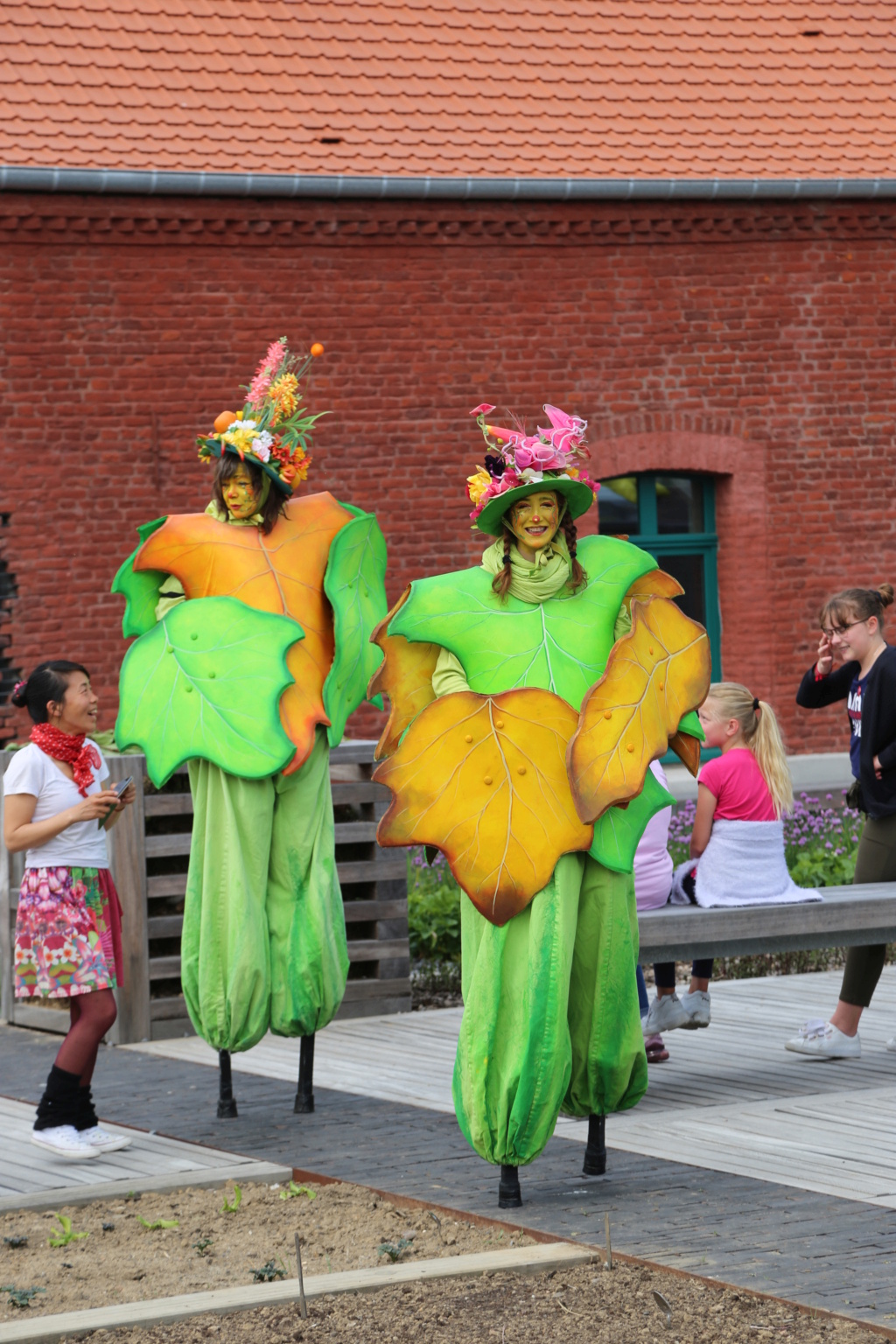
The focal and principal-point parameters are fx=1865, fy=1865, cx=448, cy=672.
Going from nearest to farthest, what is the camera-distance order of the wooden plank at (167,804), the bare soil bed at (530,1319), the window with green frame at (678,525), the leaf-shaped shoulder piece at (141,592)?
the bare soil bed at (530,1319), the leaf-shaped shoulder piece at (141,592), the wooden plank at (167,804), the window with green frame at (678,525)

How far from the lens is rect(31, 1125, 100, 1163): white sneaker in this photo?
580 centimetres

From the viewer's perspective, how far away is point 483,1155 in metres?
5.00

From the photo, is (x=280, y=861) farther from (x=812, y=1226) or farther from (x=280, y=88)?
(x=280, y=88)

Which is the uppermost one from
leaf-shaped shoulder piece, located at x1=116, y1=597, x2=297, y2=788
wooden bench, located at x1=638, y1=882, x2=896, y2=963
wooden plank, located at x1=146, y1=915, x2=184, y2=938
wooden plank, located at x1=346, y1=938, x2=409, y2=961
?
leaf-shaped shoulder piece, located at x1=116, y1=597, x2=297, y2=788

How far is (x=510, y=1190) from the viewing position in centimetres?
505

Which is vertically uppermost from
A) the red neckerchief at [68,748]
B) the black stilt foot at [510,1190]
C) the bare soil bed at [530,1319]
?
the red neckerchief at [68,748]

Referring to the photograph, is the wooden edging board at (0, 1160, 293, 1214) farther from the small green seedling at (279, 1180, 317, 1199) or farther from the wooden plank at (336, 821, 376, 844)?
the wooden plank at (336, 821, 376, 844)

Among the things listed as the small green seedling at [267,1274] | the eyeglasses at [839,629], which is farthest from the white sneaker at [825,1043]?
the small green seedling at [267,1274]

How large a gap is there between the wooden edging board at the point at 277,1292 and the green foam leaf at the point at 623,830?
1047mm

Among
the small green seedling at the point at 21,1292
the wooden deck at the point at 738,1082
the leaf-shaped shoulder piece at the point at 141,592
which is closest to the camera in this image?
the small green seedling at the point at 21,1292

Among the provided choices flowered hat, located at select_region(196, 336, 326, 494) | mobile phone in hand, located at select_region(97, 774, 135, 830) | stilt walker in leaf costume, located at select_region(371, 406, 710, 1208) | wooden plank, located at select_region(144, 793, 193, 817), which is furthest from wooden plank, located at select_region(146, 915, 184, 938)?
stilt walker in leaf costume, located at select_region(371, 406, 710, 1208)

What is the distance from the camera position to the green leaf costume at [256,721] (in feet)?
20.6

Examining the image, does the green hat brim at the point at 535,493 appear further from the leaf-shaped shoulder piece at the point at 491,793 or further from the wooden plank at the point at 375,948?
the wooden plank at the point at 375,948

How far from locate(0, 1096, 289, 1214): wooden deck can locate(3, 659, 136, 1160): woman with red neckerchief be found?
0.27ft
